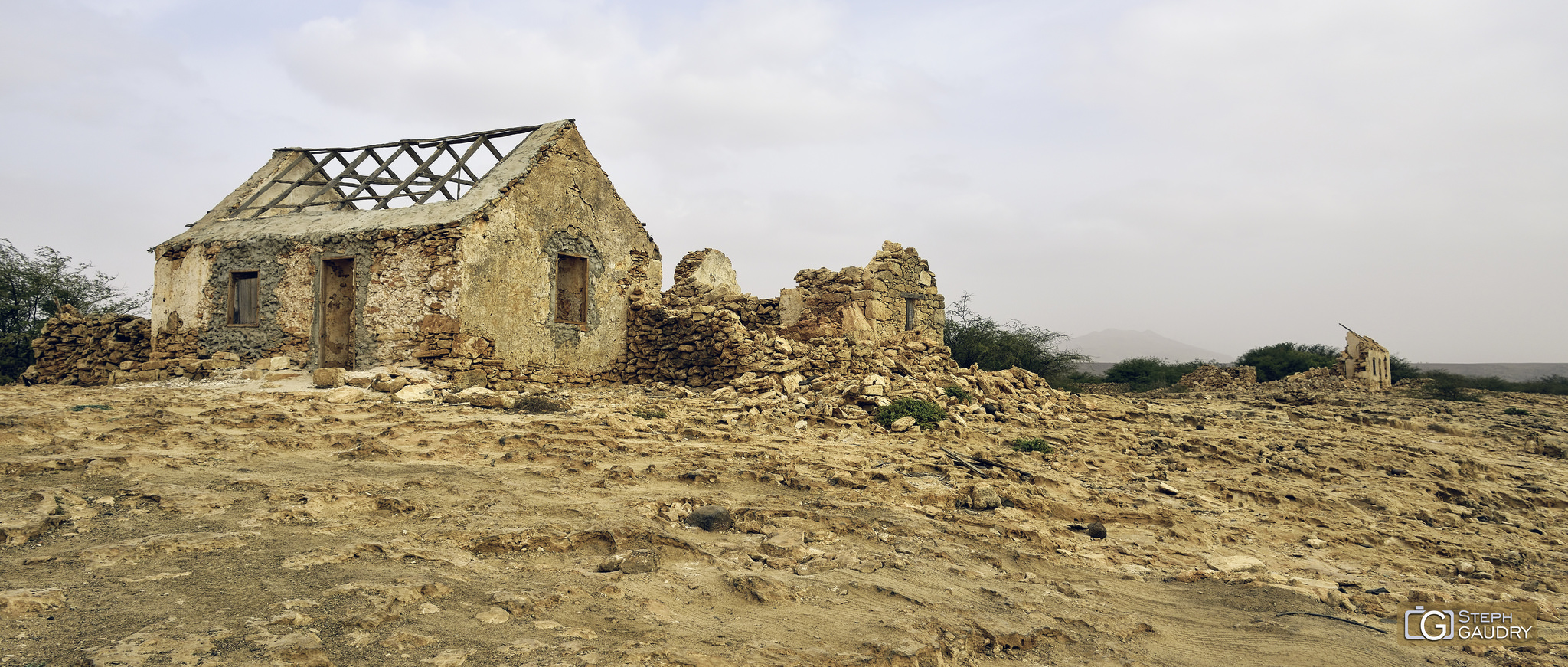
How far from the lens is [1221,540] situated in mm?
4535

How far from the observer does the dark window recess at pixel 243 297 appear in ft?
38.9

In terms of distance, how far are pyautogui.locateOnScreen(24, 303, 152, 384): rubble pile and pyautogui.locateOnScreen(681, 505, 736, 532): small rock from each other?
13.5 metres

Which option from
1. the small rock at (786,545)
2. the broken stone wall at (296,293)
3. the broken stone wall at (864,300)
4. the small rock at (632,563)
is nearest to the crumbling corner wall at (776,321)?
the broken stone wall at (864,300)

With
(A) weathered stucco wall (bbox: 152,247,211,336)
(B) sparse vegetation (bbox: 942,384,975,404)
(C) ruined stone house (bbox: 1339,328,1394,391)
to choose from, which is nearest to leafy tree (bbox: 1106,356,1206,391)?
(C) ruined stone house (bbox: 1339,328,1394,391)

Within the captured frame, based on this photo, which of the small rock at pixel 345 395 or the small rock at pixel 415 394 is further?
the small rock at pixel 415 394

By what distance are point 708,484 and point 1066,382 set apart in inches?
563

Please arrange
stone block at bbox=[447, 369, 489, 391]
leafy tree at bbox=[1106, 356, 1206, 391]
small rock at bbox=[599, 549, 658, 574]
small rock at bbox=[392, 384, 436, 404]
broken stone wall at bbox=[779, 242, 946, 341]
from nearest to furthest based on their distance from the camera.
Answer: small rock at bbox=[599, 549, 658, 574]
small rock at bbox=[392, 384, 436, 404]
stone block at bbox=[447, 369, 489, 391]
broken stone wall at bbox=[779, 242, 946, 341]
leafy tree at bbox=[1106, 356, 1206, 391]

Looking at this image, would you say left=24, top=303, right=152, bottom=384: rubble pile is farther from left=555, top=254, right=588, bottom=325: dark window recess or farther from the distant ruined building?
left=555, top=254, right=588, bottom=325: dark window recess

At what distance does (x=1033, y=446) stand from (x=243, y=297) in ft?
40.3

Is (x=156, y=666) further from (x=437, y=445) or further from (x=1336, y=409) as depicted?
(x=1336, y=409)

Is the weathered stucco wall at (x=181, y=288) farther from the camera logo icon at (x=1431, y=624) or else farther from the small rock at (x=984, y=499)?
the camera logo icon at (x=1431, y=624)

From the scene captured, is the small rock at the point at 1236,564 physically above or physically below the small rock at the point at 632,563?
below

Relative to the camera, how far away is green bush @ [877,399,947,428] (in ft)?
25.5

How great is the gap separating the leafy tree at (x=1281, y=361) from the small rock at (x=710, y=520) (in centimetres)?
2148
